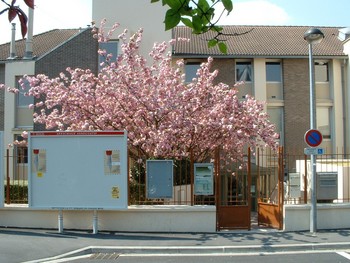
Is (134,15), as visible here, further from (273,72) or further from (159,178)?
(159,178)

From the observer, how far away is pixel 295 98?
77.9 feet

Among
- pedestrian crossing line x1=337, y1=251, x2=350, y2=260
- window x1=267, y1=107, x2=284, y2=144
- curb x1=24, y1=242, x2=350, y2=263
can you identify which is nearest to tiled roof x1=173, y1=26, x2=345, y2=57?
window x1=267, y1=107, x2=284, y2=144

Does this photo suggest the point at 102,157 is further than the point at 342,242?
Yes

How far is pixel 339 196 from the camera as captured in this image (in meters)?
13.4

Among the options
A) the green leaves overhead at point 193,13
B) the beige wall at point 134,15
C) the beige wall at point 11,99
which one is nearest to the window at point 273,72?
the beige wall at point 134,15

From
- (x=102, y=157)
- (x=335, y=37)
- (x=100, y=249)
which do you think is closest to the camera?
(x=100, y=249)

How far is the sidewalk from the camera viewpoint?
9.91 metres

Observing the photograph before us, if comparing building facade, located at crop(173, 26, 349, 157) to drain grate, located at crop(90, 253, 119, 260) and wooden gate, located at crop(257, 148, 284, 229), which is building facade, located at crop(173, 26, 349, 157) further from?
drain grate, located at crop(90, 253, 119, 260)

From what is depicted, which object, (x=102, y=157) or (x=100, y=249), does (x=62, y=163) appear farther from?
(x=100, y=249)

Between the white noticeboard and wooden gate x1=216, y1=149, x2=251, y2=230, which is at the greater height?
the white noticeboard

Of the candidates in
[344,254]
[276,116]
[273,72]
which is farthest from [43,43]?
[344,254]

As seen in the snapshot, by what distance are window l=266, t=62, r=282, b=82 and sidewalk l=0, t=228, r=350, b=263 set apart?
42.7 ft

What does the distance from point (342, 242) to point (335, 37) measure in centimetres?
1827

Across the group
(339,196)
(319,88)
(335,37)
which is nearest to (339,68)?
(319,88)
